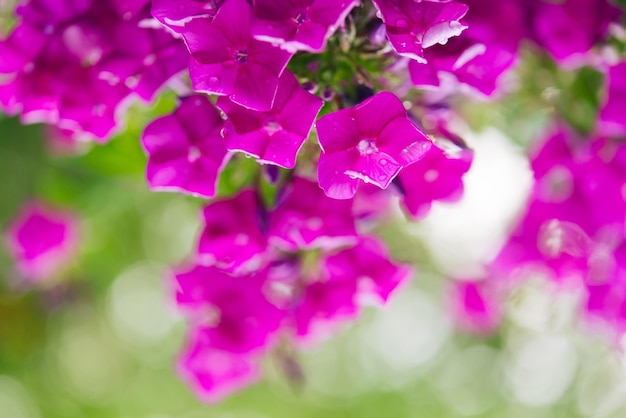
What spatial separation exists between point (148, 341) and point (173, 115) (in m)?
1.84

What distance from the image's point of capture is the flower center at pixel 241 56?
661 millimetres

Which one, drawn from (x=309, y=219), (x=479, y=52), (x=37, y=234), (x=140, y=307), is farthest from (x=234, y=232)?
(x=140, y=307)

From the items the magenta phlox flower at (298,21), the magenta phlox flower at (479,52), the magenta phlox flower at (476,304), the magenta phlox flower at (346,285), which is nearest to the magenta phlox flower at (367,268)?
the magenta phlox flower at (346,285)

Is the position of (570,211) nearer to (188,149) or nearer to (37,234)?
(188,149)

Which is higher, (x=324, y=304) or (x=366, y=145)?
(x=366, y=145)

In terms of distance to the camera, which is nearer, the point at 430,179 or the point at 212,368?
the point at 430,179

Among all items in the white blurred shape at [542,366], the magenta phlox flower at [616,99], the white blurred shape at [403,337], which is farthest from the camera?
the white blurred shape at [403,337]

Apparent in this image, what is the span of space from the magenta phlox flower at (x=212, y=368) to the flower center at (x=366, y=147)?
0.40 m

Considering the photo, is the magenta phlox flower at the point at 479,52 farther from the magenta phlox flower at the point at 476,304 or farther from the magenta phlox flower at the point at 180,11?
the magenta phlox flower at the point at 476,304

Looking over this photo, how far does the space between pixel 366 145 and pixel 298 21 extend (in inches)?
4.2

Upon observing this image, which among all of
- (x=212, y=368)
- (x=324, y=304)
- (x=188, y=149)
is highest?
(x=188, y=149)

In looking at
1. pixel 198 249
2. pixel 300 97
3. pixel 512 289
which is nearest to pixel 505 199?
pixel 512 289

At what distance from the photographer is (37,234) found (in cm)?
135

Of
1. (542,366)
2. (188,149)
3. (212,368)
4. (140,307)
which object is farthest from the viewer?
(140,307)
